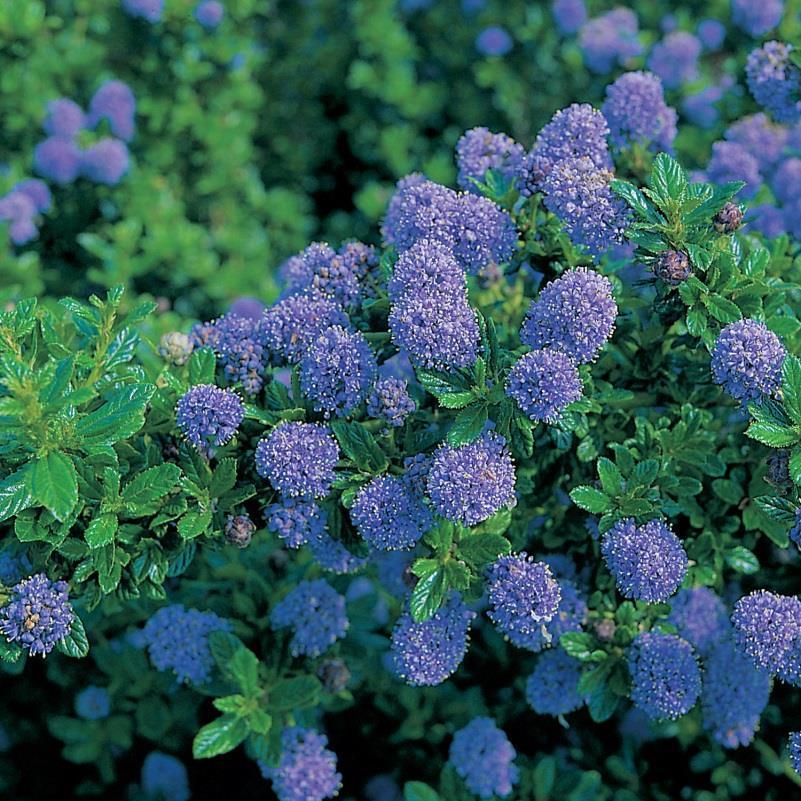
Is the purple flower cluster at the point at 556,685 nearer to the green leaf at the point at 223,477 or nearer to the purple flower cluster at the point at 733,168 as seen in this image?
the green leaf at the point at 223,477

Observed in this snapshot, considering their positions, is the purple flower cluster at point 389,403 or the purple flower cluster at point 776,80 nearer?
the purple flower cluster at point 389,403

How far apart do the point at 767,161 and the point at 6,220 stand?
235 cm

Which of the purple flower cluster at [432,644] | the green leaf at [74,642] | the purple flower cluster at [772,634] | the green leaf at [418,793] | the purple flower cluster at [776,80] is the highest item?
A: the purple flower cluster at [776,80]

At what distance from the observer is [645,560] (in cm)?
184

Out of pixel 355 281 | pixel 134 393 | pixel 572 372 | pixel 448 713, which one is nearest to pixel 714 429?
pixel 572 372

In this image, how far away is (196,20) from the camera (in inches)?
148

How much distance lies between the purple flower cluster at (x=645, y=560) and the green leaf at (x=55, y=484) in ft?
→ 3.12

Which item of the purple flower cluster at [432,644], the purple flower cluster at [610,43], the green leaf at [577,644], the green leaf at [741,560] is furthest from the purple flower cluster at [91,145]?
the green leaf at [741,560]

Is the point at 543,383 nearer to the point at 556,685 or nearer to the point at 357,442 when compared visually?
the point at 357,442

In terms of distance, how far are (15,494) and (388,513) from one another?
63 cm

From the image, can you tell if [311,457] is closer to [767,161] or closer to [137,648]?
[137,648]

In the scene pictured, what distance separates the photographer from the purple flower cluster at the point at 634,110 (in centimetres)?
229

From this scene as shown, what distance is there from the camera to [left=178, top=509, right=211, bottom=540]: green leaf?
1.81 meters

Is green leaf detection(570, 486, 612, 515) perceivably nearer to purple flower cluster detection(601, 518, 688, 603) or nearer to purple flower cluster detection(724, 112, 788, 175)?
purple flower cluster detection(601, 518, 688, 603)
